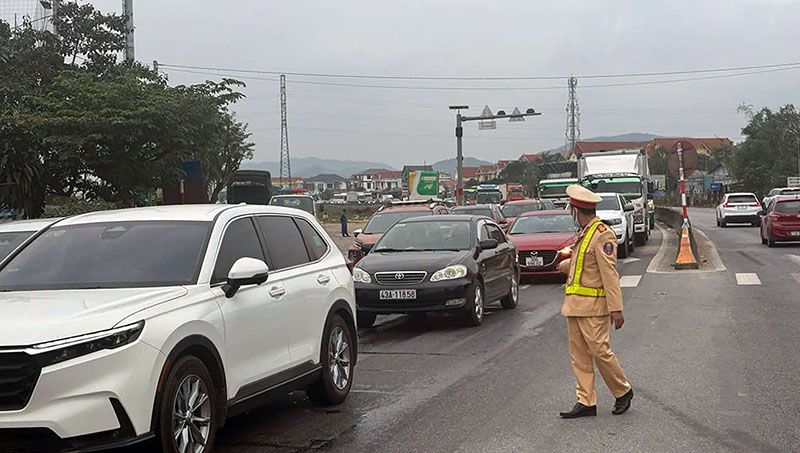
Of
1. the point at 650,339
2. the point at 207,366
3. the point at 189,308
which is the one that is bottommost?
the point at 650,339

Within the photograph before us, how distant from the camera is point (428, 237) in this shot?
13.9m

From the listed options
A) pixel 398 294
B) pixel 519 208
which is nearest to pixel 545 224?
pixel 398 294

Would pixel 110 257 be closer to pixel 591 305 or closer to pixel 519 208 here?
pixel 591 305

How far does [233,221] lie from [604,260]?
2780 mm

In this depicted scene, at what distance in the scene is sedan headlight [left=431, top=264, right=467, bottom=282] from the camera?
12.4 metres

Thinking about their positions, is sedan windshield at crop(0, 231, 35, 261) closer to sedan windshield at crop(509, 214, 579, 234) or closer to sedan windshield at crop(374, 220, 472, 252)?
sedan windshield at crop(374, 220, 472, 252)

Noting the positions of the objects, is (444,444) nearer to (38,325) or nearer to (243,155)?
(38,325)

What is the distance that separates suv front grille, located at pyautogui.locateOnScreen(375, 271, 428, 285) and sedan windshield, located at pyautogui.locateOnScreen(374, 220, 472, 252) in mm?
1175

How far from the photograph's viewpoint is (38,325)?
5.02 m

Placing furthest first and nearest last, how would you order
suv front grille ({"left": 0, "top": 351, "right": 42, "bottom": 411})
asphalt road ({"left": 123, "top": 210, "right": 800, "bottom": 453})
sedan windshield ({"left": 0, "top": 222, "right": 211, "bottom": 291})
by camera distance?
1. asphalt road ({"left": 123, "top": 210, "right": 800, "bottom": 453})
2. sedan windshield ({"left": 0, "top": 222, "right": 211, "bottom": 291})
3. suv front grille ({"left": 0, "top": 351, "right": 42, "bottom": 411})

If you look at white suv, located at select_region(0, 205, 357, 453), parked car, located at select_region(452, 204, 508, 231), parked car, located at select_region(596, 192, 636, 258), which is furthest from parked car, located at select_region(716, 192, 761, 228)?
white suv, located at select_region(0, 205, 357, 453)

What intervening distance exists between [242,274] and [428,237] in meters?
7.96

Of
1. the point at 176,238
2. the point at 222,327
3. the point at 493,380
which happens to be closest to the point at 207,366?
the point at 222,327

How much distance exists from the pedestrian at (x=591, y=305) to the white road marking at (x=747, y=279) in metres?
11.0
